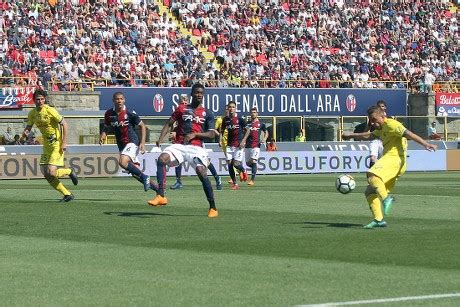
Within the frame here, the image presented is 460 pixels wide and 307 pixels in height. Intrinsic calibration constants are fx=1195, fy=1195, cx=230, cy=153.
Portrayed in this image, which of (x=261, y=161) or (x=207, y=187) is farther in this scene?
(x=261, y=161)

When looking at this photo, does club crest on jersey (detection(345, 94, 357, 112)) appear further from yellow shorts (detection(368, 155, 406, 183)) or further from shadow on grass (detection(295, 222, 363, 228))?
yellow shorts (detection(368, 155, 406, 183))

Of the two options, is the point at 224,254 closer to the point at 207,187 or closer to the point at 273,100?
the point at 207,187

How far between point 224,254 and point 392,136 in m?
4.22

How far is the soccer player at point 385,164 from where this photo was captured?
15.9 metres

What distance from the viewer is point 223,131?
1296 inches

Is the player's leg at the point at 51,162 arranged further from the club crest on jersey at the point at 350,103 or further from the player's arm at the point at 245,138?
the club crest on jersey at the point at 350,103

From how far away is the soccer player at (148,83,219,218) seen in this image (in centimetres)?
1856

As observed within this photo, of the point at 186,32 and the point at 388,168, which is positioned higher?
the point at 186,32

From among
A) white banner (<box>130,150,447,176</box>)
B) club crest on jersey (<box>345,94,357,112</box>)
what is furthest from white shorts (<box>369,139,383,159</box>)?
club crest on jersey (<box>345,94,357,112</box>)

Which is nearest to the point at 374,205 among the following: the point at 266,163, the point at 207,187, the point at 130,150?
the point at 207,187

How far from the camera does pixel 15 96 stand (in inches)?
1837

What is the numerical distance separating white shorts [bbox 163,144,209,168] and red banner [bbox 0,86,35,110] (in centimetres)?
2822

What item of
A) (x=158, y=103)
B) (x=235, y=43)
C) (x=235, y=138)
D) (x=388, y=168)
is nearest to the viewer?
(x=388, y=168)

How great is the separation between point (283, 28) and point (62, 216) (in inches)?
1639
